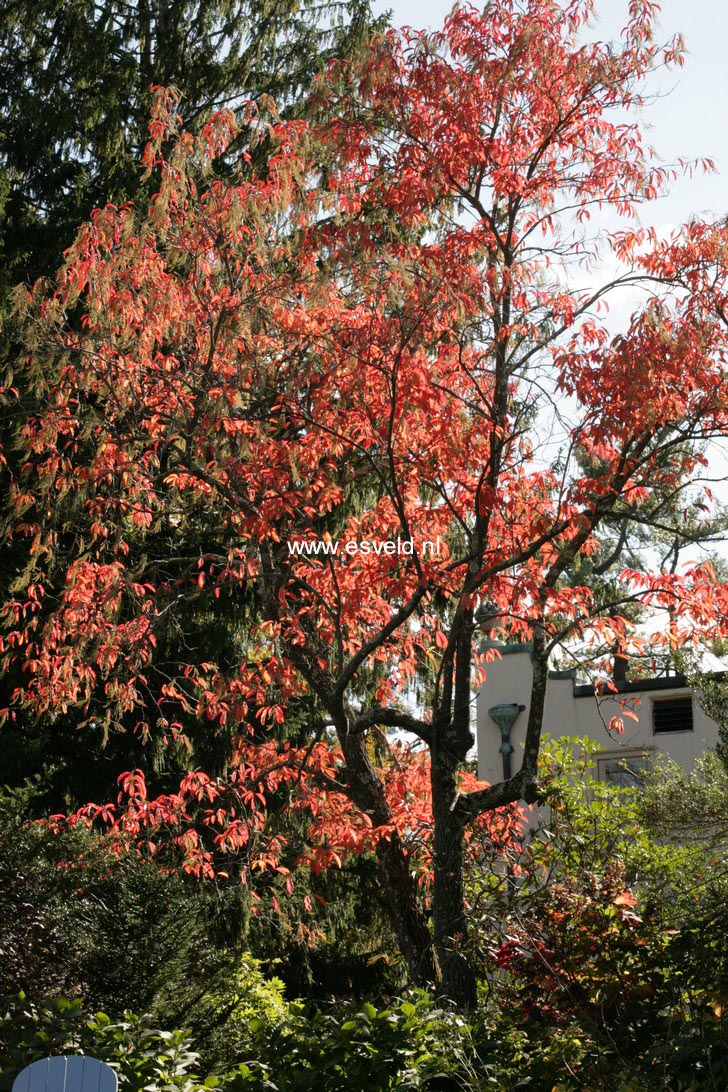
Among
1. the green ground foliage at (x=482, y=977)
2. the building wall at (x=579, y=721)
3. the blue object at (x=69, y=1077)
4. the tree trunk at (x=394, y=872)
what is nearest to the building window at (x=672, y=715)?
the building wall at (x=579, y=721)

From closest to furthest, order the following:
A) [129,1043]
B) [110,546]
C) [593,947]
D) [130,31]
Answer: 1. [129,1043]
2. [593,947]
3. [110,546]
4. [130,31]

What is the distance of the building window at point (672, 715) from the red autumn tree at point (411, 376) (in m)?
4.23

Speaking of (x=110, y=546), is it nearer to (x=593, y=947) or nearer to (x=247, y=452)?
(x=247, y=452)

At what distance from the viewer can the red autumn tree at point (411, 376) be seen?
683 cm

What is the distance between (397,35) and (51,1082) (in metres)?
6.40

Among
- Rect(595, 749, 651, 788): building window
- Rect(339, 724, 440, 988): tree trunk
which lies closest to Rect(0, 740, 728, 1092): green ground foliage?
Rect(339, 724, 440, 988): tree trunk

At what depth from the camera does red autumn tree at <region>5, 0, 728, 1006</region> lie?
22.4 ft

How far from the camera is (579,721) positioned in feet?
40.3

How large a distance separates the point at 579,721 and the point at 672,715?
1.00 m

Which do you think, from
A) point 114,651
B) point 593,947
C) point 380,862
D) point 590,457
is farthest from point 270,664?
point 593,947

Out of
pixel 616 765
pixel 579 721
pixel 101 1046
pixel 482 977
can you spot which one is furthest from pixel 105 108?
pixel 101 1046

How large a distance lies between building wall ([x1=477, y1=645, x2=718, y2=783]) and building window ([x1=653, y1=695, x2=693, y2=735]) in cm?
7

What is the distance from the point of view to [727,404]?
263 inches

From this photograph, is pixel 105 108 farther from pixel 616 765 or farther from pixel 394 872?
pixel 616 765
